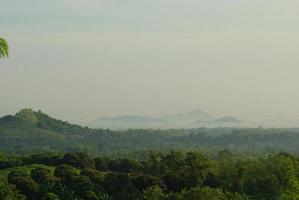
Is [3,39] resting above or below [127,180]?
above

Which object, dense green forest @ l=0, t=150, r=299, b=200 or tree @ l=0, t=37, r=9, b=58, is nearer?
tree @ l=0, t=37, r=9, b=58

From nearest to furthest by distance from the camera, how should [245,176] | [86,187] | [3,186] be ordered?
[3,186] < [86,187] < [245,176]

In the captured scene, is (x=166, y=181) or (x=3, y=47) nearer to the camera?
(x=3, y=47)

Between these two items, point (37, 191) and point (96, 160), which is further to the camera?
point (96, 160)

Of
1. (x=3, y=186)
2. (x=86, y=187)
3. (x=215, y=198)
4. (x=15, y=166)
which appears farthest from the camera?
(x=15, y=166)

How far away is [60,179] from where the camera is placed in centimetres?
10119

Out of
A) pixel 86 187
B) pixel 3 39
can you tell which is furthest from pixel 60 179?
pixel 3 39

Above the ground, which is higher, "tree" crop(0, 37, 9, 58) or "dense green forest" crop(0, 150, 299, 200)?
"tree" crop(0, 37, 9, 58)

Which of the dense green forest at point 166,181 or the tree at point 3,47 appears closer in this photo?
the tree at point 3,47

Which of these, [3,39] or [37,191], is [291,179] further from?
[3,39]

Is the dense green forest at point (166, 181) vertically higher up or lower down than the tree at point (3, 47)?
lower down

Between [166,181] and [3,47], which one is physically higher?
[3,47]

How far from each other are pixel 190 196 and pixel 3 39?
56.3 meters

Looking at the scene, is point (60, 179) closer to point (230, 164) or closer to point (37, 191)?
point (37, 191)
